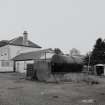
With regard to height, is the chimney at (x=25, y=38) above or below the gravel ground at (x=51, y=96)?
above

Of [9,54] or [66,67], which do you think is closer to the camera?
[66,67]

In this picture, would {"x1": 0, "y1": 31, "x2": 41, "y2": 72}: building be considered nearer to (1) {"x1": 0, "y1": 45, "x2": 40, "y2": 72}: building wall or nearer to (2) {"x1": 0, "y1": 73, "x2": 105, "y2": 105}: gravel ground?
(1) {"x1": 0, "y1": 45, "x2": 40, "y2": 72}: building wall

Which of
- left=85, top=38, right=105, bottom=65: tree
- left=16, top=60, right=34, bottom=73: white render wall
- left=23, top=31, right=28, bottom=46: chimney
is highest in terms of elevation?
left=23, top=31, right=28, bottom=46: chimney

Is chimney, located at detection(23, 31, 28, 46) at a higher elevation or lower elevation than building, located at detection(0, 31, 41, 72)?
higher

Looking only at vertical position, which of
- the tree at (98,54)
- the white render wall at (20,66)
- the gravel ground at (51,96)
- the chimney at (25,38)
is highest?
the chimney at (25,38)

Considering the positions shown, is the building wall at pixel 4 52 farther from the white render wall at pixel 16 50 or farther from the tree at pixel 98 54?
the tree at pixel 98 54

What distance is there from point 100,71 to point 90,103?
20188mm

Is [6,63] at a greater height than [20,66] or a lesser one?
greater

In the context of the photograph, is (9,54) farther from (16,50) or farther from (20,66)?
(20,66)

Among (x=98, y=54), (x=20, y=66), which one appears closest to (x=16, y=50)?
(x=20, y=66)

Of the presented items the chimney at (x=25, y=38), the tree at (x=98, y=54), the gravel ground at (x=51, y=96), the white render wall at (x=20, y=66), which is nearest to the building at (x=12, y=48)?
the chimney at (x=25, y=38)

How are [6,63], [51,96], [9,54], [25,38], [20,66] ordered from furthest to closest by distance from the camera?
[25,38] → [9,54] → [6,63] → [20,66] → [51,96]

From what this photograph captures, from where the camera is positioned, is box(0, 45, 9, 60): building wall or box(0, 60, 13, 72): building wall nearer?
box(0, 60, 13, 72): building wall

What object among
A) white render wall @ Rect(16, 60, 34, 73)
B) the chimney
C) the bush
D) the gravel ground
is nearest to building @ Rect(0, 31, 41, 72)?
the chimney
